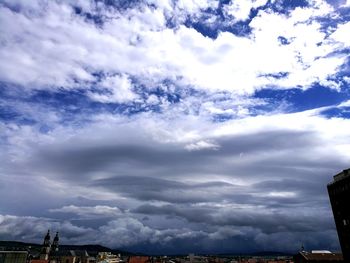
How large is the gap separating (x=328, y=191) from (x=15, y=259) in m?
99.2

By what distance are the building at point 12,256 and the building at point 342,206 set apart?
9823cm

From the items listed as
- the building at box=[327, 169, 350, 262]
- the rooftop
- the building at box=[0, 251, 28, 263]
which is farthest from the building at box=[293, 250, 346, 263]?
the building at box=[0, 251, 28, 263]

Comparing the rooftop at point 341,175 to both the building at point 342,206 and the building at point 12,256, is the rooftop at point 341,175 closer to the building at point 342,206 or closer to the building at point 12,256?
the building at point 342,206

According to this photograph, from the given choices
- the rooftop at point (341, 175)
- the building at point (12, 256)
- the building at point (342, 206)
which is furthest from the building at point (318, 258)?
the building at point (12, 256)

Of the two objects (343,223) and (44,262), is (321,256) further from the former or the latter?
(44,262)

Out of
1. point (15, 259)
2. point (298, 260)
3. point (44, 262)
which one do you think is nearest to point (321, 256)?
point (298, 260)

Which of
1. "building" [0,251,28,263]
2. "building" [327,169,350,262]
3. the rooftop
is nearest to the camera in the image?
"building" [327,169,350,262]

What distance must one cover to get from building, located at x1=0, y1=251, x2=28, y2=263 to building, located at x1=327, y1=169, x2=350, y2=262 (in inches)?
3867

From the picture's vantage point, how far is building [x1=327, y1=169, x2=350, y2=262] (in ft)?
303

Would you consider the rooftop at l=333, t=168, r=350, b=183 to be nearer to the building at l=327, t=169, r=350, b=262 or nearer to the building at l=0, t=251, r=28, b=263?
the building at l=327, t=169, r=350, b=262

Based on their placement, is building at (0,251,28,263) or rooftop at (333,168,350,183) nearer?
rooftop at (333,168,350,183)

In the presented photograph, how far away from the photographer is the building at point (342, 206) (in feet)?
303

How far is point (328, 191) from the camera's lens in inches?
4033

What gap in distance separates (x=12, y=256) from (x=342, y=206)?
330 feet
